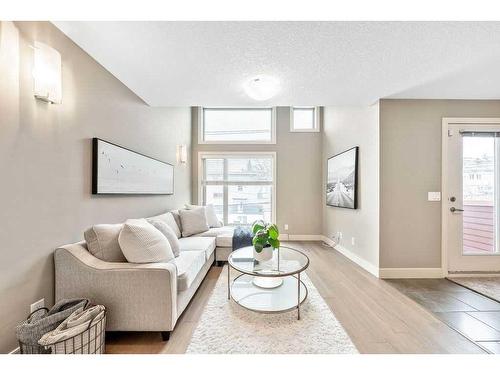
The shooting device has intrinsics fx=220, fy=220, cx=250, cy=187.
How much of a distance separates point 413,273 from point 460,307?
723 mm

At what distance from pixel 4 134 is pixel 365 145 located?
146 inches

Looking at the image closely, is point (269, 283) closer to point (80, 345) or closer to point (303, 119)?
point (80, 345)

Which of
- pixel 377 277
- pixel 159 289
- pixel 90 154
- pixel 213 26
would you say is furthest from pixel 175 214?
pixel 377 277

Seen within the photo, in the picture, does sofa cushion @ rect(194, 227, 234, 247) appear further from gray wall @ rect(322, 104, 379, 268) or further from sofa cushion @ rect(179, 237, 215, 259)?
gray wall @ rect(322, 104, 379, 268)

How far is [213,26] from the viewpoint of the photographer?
152 centimetres

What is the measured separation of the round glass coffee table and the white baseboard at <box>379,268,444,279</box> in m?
1.30

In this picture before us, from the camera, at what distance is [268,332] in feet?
5.61

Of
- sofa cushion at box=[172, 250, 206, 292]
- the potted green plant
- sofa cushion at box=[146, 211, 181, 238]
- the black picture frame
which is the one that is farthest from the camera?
sofa cushion at box=[146, 211, 181, 238]

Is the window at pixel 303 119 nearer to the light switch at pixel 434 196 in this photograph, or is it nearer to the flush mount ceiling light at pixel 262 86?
the light switch at pixel 434 196

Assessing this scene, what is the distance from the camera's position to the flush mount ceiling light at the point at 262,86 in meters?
2.20

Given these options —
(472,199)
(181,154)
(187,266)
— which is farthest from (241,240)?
(472,199)

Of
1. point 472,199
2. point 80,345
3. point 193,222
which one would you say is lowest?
point 80,345

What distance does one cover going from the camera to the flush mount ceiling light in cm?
220

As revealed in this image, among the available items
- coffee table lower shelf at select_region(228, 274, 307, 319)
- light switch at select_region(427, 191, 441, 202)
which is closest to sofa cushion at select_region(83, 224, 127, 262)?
coffee table lower shelf at select_region(228, 274, 307, 319)
